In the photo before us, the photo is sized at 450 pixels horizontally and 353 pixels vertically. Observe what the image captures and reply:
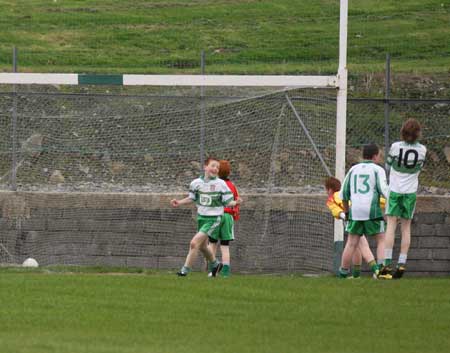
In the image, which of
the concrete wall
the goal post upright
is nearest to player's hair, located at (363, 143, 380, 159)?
the goal post upright

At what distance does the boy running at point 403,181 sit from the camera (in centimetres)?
1664

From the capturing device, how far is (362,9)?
34.5 metres

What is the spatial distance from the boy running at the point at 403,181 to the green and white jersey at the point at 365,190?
0.18 m

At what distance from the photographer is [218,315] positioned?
1271 centimetres

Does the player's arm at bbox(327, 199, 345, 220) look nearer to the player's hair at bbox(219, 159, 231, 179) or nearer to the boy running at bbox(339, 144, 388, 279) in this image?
the boy running at bbox(339, 144, 388, 279)

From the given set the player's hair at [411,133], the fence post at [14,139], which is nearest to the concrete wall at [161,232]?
the fence post at [14,139]

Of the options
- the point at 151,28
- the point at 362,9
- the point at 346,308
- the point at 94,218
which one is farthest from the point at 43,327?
the point at 362,9

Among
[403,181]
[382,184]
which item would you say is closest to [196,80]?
[382,184]

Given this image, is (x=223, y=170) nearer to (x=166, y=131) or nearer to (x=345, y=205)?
(x=345, y=205)

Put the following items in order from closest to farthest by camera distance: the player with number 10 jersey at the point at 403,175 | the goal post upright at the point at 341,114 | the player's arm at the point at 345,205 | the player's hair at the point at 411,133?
the player's hair at the point at 411,133 < the player with number 10 jersey at the point at 403,175 < the player's arm at the point at 345,205 < the goal post upright at the point at 341,114

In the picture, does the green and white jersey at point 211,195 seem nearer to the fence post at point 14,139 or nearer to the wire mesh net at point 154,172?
the wire mesh net at point 154,172

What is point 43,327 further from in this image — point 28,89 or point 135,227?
point 28,89

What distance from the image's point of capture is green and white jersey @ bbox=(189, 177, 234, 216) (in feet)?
55.8

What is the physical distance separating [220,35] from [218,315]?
61.2 ft
